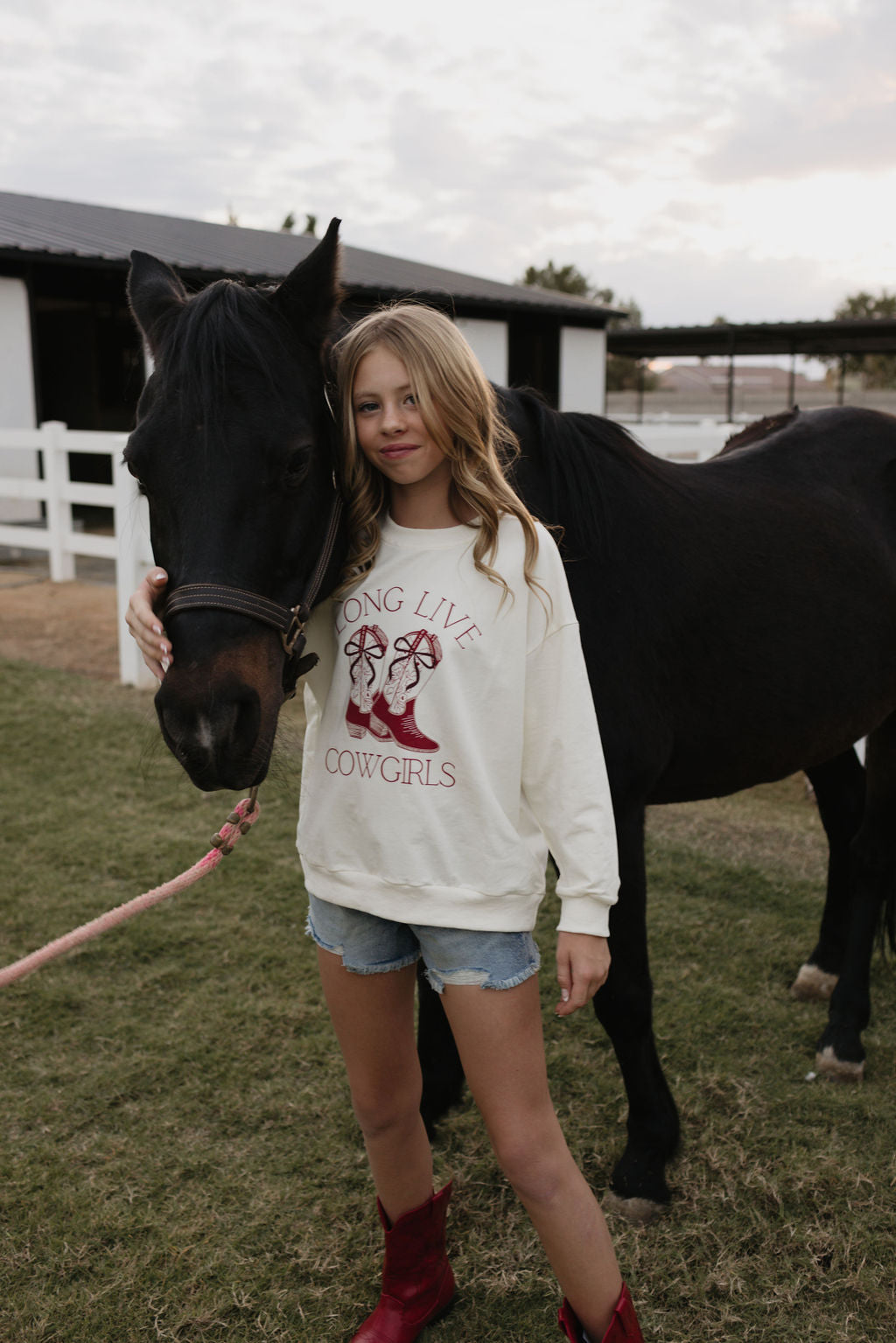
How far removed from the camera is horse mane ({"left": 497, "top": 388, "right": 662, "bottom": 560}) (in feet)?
6.61

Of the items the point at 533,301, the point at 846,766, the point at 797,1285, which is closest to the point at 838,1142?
the point at 797,1285

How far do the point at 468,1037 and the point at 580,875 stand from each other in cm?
29

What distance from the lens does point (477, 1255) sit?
2023mm

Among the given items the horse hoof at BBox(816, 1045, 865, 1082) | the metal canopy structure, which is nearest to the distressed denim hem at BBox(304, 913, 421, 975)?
the horse hoof at BBox(816, 1045, 865, 1082)

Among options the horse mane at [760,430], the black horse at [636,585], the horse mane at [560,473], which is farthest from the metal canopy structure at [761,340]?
the horse mane at [560,473]

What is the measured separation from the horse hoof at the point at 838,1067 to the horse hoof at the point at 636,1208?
2.31 ft

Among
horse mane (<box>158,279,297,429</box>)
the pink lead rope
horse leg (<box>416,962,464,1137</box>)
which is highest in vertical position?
horse mane (<box>158,279,297,429</box>)

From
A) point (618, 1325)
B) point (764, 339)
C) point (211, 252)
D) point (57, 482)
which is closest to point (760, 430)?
point (618, 1325)

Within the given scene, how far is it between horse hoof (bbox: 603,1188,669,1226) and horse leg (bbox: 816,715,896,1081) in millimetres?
756

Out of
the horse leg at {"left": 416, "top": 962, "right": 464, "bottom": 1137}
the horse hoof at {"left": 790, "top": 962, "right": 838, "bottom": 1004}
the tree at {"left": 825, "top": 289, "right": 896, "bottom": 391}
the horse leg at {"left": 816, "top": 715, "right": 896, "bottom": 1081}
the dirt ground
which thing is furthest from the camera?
the tree at {"left": 825, "top": 289, "right": 896, "bottom": 391}

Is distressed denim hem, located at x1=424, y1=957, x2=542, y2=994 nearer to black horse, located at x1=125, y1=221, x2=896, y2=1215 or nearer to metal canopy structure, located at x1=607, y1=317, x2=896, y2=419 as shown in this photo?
black horse, located at x1=125, y1=221, x2=896, y2=1215

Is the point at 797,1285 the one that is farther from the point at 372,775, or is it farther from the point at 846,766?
the point at 846,766

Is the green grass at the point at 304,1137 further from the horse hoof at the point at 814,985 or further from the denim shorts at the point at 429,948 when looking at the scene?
the denim shorts at the point at 429,948

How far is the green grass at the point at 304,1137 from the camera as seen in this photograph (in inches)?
74.6
